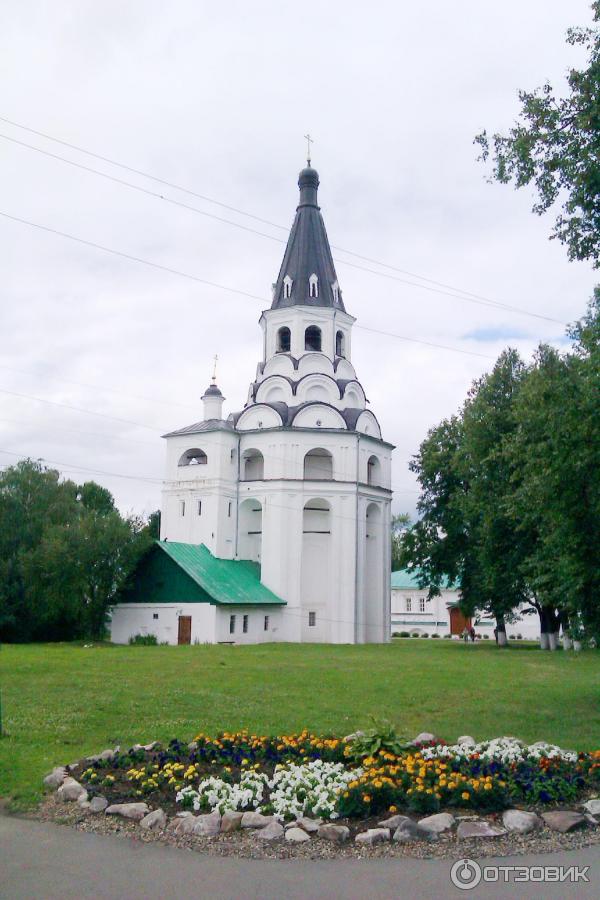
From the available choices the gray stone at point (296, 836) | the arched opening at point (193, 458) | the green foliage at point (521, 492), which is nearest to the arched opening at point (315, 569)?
the green foliage at point (521, 492)

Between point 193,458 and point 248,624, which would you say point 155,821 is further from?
point 193,458

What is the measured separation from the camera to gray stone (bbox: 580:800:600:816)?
27.8 ft

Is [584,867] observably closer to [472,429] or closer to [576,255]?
[576,255]

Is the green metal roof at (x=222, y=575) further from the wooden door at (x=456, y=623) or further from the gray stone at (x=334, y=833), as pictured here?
the gray stone at (x=334, y=833)

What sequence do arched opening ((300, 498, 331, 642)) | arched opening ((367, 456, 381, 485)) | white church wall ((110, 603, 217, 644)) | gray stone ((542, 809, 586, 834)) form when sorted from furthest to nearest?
arched opening ((367, 456, 381, 485)), arched opening ((300, 498, 331, 642)), white church wall ((110, 603, 217, 644)), gray stone ((542, 809, 586, 834))

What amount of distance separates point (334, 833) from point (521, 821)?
1.74 metres

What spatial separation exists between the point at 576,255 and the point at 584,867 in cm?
995

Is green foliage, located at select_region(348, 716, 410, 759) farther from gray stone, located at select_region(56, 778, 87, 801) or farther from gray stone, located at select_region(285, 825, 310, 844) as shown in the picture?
gray stone, located at select_region(56, 778, 87, 801)

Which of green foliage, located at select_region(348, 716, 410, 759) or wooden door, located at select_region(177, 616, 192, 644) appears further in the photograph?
wooden door, located at select_region(177, 616, 192, 644)

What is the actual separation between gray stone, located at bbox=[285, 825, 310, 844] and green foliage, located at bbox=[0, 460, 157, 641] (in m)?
37.9

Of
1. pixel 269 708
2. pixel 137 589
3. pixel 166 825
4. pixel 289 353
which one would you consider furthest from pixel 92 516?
pixel 166 825

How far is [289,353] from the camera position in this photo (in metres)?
54.9

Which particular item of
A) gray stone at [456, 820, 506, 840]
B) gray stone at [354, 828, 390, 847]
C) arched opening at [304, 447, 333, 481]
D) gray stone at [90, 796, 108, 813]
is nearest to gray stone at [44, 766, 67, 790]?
gray stone at [90, 796, 108, 813]

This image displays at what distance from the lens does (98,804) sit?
8.68m
